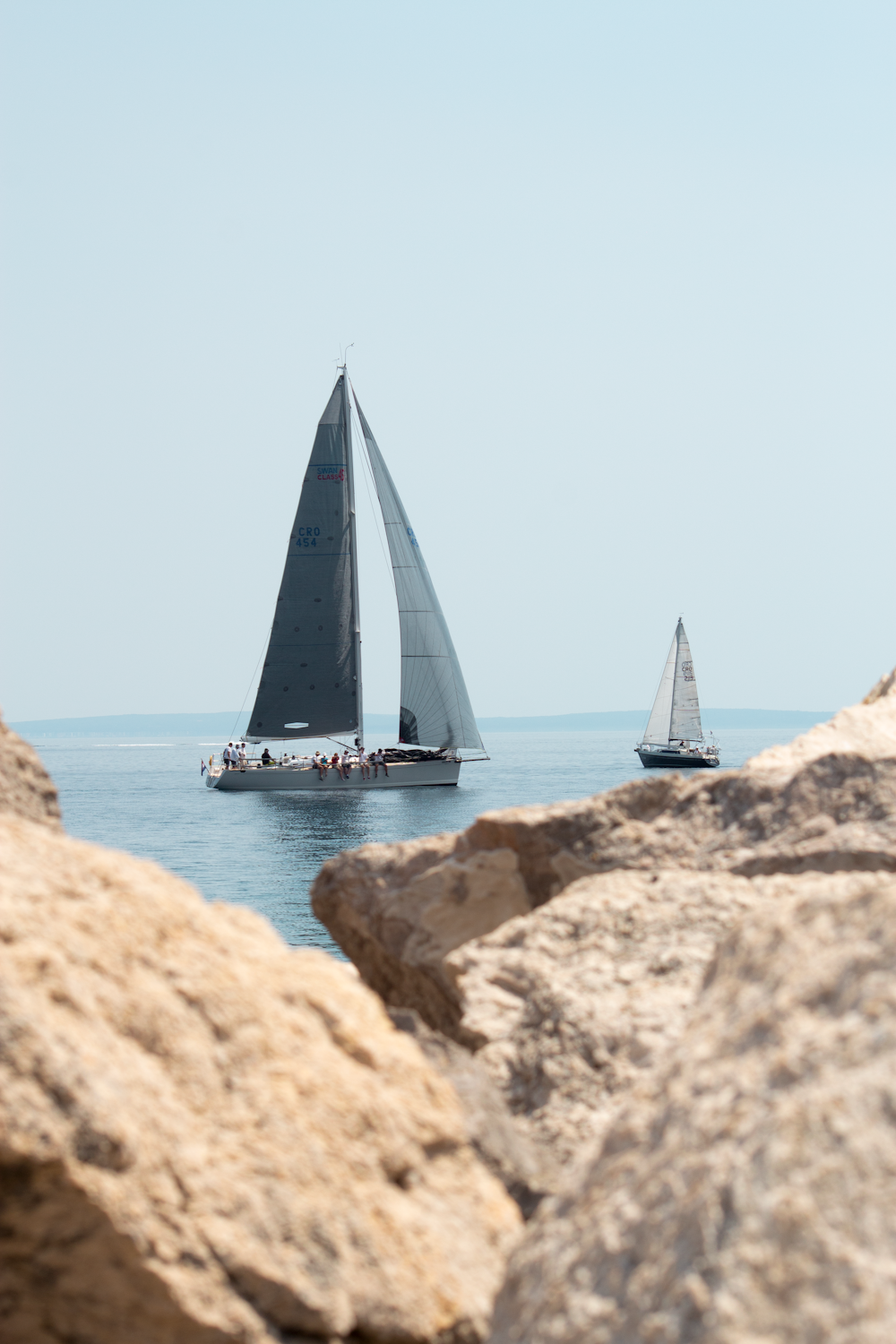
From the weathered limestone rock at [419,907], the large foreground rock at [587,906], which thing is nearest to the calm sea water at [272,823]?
the weathered limestone rock at [419,907]

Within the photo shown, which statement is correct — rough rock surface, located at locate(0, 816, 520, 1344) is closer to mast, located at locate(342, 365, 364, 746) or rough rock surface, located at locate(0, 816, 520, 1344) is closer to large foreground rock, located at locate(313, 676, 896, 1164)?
large foreground rock, located at locate(313, 676, 896, 1164)

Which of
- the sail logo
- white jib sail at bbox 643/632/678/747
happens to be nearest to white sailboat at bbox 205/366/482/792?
the sail logo

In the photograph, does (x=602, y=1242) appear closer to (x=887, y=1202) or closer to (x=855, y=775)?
(x=887, y=1202)

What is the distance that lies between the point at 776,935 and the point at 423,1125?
648 millimetres

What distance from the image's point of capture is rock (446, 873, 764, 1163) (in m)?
2.35

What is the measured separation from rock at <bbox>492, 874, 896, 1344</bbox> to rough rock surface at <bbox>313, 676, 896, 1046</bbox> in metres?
1.13

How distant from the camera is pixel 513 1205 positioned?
1995 mm

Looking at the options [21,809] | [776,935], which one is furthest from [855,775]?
[21,809]

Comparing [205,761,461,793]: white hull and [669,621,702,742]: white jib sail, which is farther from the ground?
[669,621,702,742]: white jib sail

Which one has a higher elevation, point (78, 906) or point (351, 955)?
point (78, 906)

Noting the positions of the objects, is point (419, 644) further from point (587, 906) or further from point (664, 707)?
point (587, 906)

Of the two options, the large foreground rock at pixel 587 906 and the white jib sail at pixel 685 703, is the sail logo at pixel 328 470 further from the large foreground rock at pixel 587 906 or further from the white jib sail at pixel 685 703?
the large foreground rock at pixel 587 906

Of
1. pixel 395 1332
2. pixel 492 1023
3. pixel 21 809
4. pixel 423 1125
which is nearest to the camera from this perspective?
pixel 395 1332

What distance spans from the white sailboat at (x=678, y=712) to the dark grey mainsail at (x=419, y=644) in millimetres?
15920
